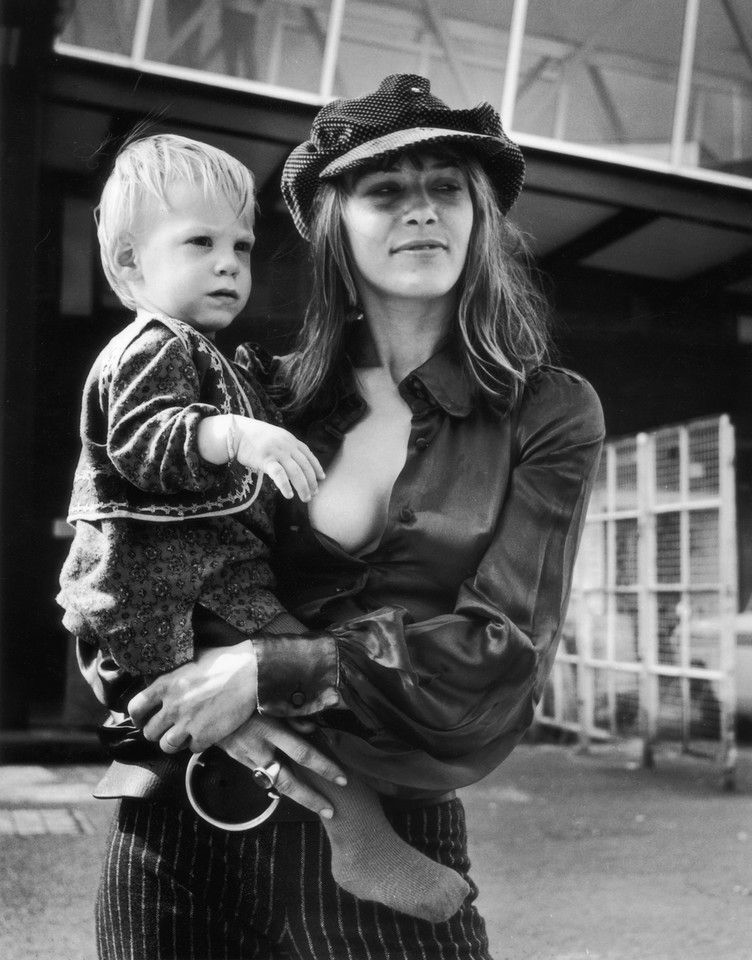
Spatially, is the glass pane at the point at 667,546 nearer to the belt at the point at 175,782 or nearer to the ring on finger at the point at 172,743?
the belt at the point at 175,782

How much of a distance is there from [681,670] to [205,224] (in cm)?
138

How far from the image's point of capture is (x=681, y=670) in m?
2.22

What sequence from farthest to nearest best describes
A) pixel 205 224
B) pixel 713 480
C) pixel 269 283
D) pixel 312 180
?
pixel 713 480, pixel 269 283, pixel 312 180, pixel 205 224

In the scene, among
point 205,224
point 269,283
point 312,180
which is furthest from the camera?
point 269,283

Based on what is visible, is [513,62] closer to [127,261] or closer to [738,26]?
[738,26]

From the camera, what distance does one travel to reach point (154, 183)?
5.19ft

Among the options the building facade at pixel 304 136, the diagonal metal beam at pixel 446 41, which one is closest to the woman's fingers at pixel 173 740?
the building facade at pixel 304 136

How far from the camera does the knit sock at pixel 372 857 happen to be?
145cm

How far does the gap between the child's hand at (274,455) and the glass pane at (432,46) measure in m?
0.86

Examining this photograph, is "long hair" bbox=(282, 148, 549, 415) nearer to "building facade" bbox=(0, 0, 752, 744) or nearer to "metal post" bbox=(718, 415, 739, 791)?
"building facade" bbox=(0, 0, 752, 744)

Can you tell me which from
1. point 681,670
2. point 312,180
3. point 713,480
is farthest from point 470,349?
point 681,670

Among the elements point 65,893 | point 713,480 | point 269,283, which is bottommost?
point 65,893

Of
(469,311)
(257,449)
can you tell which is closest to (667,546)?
(469,311)

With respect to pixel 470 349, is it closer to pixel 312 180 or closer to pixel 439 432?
pixel 439 432
